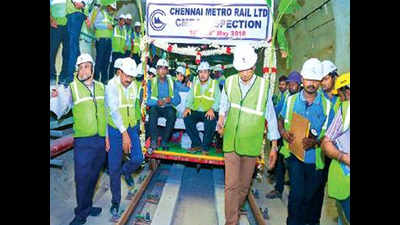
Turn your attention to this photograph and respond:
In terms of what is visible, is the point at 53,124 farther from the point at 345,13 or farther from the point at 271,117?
the point at 345,13

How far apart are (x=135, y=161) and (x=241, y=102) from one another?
A: 141 cm

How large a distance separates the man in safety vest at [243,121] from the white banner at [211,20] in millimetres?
171

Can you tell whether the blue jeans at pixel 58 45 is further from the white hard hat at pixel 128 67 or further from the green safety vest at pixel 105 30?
the white hard hat at pixel 128 67

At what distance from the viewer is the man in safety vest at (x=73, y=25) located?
3.04 metres

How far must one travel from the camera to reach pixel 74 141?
308 centimetres

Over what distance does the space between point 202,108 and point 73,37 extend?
1610 millimetres

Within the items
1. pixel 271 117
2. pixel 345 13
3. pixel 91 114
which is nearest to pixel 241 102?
pixel 271 117

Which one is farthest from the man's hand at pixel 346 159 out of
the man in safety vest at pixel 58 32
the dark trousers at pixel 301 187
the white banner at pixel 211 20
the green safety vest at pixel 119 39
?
the man in safety vest at pixel 58 32

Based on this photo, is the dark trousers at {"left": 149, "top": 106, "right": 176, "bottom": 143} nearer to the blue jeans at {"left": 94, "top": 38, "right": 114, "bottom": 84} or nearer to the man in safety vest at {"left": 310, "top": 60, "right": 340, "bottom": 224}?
the blue jeans at {"left": 94, "top": 38, "right": 114, "bottom": 84}

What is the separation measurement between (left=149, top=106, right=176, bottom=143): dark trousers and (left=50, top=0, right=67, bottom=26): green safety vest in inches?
54.3

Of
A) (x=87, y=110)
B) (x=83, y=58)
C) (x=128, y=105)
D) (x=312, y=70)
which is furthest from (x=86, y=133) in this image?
(x=312, y=70)

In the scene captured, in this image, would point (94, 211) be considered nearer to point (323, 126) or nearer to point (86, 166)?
point (86, 166)

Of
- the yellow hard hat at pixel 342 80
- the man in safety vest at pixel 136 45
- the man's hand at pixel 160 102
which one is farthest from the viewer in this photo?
the man's hand at pixel 160 102

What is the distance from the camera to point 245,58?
2902mm
